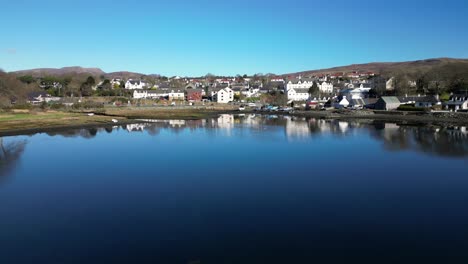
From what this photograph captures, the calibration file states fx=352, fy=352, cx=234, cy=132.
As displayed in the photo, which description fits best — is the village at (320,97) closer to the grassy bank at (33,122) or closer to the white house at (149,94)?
the white house at (149,94)

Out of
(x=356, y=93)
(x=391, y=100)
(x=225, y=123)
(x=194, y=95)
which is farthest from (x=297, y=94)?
(x=225, y=123)

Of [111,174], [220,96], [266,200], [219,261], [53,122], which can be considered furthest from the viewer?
[220,96]

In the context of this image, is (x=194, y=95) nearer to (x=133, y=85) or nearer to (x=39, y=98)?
(x=133, y=85)

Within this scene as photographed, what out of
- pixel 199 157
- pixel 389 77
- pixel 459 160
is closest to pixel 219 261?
pixel 199 157

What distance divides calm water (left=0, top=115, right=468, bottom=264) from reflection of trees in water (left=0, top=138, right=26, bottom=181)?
0.08 metres

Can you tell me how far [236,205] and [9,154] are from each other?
11.9 m

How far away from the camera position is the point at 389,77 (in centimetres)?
5034

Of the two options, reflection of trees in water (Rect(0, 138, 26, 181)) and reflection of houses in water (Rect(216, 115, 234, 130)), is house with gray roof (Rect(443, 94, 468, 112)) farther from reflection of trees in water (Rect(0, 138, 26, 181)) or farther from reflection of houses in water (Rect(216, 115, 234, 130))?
reflection of trees in water (Rect(0, 138, 26, 181))

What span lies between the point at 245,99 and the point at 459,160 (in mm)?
47074

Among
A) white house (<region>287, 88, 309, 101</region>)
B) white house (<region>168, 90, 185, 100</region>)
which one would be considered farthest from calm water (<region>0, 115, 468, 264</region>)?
white house (<region>287, 88, 309, 101</region>)

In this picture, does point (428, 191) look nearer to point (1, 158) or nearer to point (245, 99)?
point (1, 158)

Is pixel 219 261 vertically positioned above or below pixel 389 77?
below

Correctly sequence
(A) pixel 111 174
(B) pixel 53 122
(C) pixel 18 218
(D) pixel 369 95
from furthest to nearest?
(D) pixel 369 95, (B) pixel 53 122, (A) pixel 111 174, (C) pixel 18 218

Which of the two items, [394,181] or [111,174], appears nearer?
[394,181]
